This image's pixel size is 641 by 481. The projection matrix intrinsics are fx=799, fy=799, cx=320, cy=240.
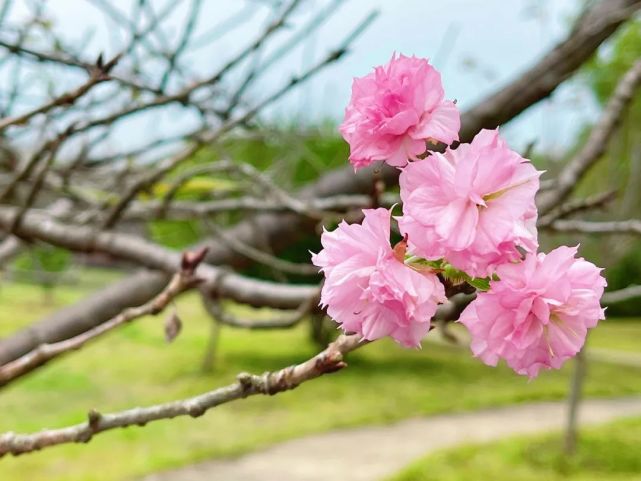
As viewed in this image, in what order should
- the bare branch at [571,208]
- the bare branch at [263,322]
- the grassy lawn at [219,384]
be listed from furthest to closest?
the grassy lawn at [219,384], the bare branch at [571,208], the bare branch at [263,322]

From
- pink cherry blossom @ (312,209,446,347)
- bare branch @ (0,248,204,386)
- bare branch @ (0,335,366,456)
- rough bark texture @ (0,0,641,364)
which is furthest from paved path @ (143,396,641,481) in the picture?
pink cherry blossom @ (312,209,446,347)

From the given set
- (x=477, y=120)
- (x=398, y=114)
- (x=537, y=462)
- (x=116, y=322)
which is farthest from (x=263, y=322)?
(x=537, y=462)

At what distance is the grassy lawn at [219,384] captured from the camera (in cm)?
716

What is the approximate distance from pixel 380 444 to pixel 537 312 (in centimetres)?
743

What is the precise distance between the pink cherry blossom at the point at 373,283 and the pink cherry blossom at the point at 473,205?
1.2 inches

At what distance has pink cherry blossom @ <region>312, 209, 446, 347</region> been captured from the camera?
0.48 metres

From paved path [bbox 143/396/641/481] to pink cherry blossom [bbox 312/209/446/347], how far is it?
6.32m

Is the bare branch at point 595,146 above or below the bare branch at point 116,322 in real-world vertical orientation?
above

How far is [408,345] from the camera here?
48 cm

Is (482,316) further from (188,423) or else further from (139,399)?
(139,399)

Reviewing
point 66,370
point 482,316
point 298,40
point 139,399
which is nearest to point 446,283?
point 482,316

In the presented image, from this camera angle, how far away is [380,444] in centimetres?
764

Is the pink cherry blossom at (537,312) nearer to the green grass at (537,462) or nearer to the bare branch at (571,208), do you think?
the bare branch at (571,208)

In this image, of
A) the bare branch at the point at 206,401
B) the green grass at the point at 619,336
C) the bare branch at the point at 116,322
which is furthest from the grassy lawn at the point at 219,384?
the bare branch at the point at 206,401
